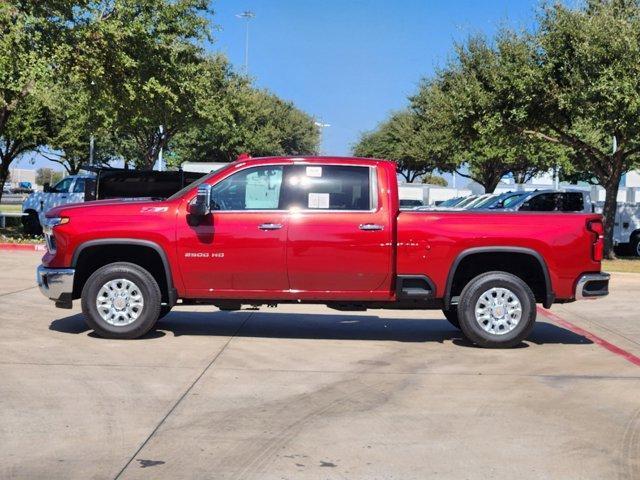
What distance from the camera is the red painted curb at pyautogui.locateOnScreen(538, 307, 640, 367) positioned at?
8.42m

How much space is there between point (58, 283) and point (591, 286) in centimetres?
571

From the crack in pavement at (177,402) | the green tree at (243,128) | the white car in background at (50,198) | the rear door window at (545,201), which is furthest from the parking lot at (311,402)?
the green tree at (243,128)

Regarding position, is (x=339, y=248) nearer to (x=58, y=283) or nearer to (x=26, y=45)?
(x=58, y=283)

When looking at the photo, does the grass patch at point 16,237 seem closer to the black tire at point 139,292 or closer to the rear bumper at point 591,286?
the black tire at point 139,292

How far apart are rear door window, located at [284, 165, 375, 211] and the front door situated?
25 cm

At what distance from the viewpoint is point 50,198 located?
24.0 m

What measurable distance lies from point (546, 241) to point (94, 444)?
17.4 ft

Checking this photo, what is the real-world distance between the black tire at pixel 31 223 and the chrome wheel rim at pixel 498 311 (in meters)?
19.0

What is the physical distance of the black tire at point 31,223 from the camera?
968 inches

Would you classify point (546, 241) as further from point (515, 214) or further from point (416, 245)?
point (416, 245)

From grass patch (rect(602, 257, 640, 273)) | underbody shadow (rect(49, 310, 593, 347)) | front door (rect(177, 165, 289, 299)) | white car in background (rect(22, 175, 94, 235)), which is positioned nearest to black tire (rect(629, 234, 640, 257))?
grass patch (rect(602, 257, 640, 273))

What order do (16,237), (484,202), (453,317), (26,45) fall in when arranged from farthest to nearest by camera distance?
(484,202) < (16,237) < (26,45) < (453,317)

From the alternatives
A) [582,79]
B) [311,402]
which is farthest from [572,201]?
[311,402]

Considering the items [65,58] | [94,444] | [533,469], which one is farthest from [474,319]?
[65,58]
